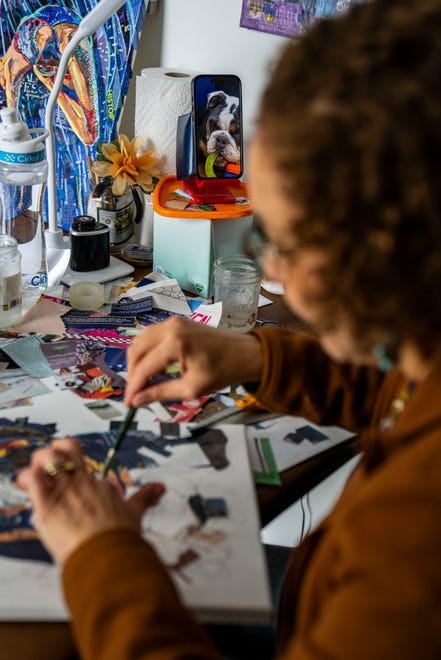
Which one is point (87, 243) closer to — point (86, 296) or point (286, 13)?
point (86, 296)

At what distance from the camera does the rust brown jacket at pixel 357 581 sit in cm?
49

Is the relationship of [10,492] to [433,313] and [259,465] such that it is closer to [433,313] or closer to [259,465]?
[259,465]

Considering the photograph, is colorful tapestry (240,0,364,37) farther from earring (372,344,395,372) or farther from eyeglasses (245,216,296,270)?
earring (372,344,395,372)

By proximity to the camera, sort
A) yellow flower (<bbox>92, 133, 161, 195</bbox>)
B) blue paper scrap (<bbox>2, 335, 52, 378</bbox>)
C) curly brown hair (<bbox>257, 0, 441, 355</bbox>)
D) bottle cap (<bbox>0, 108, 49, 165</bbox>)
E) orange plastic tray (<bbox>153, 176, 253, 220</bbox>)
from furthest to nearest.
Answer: yellow flower (<bbox>92, 133, 161, 195</bbox>)
orange plastic tray (<bbox>153, 176, 253, 220</bbox>)
bottle cap (<bbox>0, 108, 49, 165</bbox>)
blue paper scrap (<bbox>2, 335, 52, 378</bbox>)
curly brown hair (<bbox>257, 0, 441, 355</bbox>)

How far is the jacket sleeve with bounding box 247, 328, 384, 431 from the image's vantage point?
881 mm

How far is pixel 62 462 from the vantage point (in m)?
0.69

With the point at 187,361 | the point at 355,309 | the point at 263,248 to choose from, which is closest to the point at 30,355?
the point at 187,361

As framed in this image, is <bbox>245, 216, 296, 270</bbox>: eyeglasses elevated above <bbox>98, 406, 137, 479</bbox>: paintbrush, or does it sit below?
above

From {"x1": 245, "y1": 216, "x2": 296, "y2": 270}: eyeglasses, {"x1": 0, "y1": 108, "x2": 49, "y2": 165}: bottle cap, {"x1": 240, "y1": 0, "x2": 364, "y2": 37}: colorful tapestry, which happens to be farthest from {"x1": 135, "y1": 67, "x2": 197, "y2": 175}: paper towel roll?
{"x1": 245, "y1": 216, "x2": 296, "y2": 270}: eyeglasses

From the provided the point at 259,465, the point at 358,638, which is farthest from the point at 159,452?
the point at 358,638

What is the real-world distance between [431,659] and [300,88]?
413mm

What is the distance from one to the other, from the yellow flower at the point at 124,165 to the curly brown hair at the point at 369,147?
86cm

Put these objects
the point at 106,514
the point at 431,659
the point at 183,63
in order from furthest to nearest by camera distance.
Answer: the point at 183,63
the point at 106,514
the point at 431,659

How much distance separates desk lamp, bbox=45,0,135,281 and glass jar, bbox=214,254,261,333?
217 millimetres
